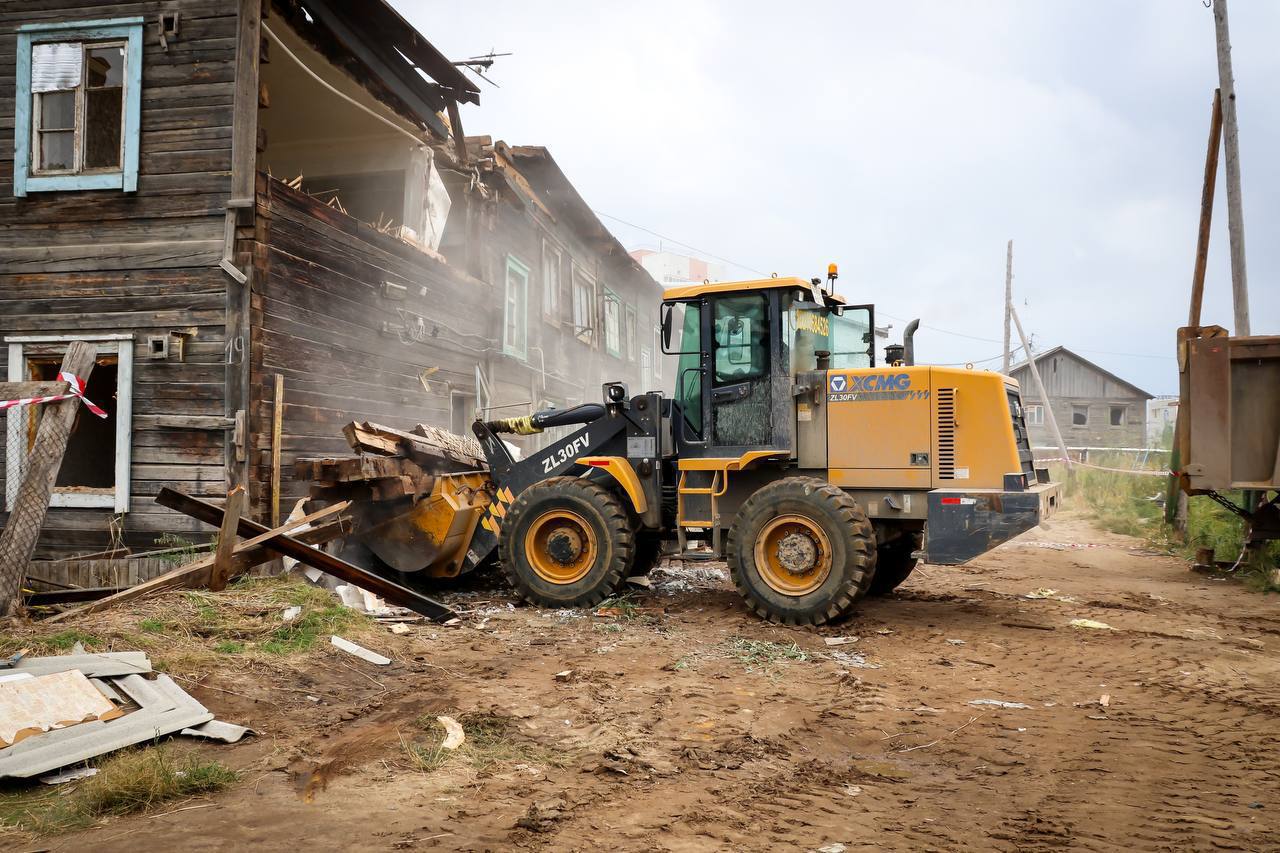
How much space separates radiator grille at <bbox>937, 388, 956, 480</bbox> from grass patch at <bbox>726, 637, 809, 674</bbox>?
6.23 feet

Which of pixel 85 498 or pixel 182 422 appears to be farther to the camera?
pixel 85 498

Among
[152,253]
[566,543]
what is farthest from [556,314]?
[566,543]

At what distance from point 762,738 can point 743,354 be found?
4.00m

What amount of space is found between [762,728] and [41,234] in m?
A: 9.03

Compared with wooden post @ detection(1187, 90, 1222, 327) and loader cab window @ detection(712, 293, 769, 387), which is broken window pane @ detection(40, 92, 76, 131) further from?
wooden post @ detection(1187, 90, 1222, 327)

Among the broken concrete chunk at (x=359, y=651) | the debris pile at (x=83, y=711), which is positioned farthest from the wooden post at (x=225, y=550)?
the debris pile at (x=83, y=711)

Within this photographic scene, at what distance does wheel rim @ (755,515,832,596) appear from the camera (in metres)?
7.02

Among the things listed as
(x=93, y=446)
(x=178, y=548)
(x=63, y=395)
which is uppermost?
(x=63, y=395)

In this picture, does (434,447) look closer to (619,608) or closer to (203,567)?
(619,608)

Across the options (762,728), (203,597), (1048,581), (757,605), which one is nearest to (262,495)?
(203,597)

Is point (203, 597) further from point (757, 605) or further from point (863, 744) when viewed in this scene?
point (863, 744)

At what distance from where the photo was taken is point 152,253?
8867mm

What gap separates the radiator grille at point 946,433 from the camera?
6.95 meters

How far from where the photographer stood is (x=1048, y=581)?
388 inches
